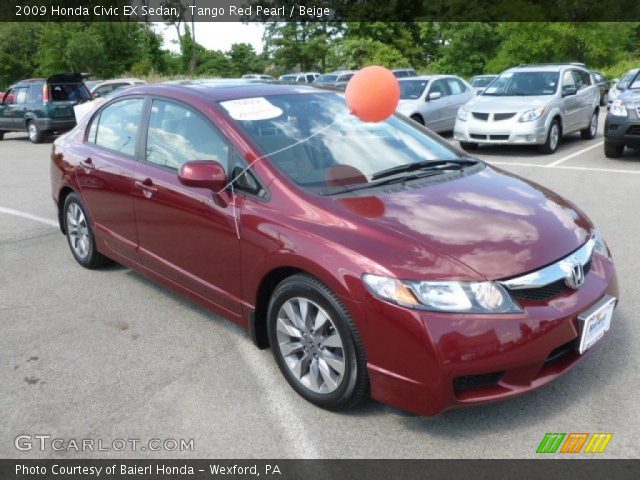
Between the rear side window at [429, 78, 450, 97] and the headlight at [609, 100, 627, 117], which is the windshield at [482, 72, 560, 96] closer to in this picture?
the headlight at [609, 100, 627, 117]

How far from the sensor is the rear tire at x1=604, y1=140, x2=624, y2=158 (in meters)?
10.0

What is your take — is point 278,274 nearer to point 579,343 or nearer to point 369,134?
point 369,134

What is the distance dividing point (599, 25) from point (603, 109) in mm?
12679

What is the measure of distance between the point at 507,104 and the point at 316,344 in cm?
921

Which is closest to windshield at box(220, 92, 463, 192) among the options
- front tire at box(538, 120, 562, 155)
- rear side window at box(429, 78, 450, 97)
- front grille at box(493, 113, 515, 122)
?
front grille at box(493, 113, 515, 122)

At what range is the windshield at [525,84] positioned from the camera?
37.2 feet

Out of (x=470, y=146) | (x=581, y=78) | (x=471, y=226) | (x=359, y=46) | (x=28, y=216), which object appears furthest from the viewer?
(x=359, y=46)

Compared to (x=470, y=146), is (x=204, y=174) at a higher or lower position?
higher

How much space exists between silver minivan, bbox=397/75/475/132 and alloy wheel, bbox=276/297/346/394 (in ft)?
35.0

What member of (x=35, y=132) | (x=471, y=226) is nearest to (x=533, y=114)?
(x=471, y=226)

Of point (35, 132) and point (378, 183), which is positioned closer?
point (378, 183)

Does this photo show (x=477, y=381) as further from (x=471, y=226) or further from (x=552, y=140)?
(x=552, y=140)

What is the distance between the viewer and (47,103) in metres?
16.2

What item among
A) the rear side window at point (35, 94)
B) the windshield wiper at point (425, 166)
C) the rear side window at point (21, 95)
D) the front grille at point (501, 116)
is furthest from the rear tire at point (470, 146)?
the rear side window at point (21, 95)
